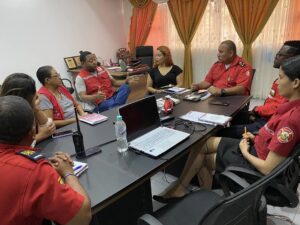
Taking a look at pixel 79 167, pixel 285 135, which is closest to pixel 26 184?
pixel 79 167

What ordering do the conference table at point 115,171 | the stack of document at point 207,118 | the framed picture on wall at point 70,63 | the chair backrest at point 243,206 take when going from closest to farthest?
the chair backrest at point 243,206
the conference table at point 115,171
the stack of document at point 207,118
the framed picture on wall at point 70,63

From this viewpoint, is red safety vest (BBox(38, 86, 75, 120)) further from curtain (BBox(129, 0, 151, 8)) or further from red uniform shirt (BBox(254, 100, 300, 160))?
curtain (BBox(129, 0, 151, 8))

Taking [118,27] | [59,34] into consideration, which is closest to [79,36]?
[59,34]

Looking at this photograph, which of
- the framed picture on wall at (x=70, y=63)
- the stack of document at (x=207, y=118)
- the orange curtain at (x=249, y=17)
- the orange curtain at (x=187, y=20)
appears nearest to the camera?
the stack of document at (x=207, y=118)

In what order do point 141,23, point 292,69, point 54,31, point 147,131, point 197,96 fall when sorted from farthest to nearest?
1. point 141,23
2. point 54,31
3. point 197,96
4. point 147,131
5. point 292,69

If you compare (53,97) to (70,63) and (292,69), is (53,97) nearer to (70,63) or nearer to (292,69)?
(292,69)

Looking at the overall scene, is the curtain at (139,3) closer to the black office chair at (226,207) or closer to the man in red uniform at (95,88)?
the man in red uniform at (95,88)

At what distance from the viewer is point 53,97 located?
2.24 metres

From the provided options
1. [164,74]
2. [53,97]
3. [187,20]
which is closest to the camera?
[53,97]

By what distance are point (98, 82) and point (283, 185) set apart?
241 centimetres

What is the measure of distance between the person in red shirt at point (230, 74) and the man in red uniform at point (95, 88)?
1.00 metres

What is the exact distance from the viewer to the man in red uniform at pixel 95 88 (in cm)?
294

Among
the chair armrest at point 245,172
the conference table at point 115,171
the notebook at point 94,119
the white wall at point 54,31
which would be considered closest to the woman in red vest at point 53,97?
the notebook at point 94,119

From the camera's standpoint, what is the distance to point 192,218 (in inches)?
49.0
